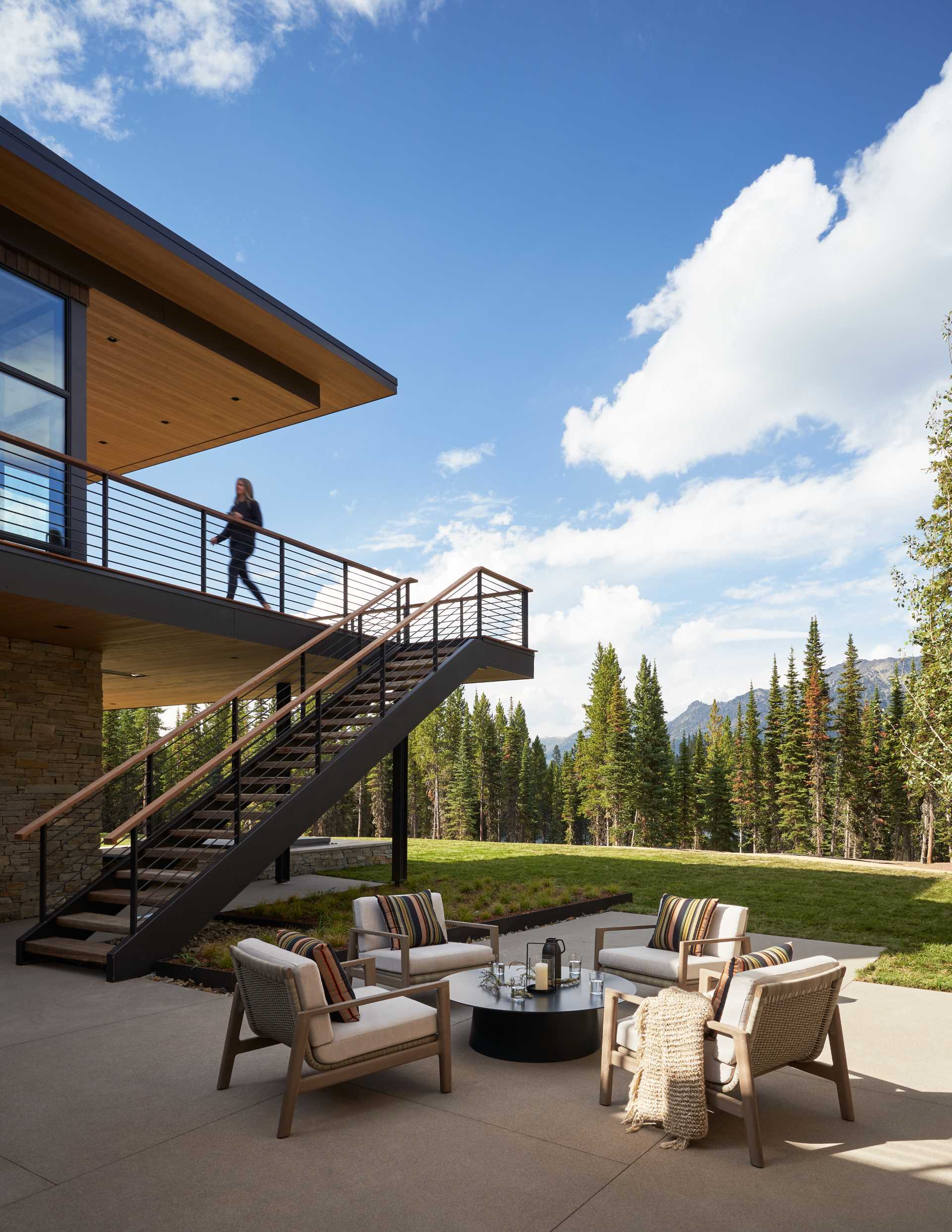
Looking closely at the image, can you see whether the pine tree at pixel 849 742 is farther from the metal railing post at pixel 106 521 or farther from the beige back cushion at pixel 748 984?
the beige back cushion at pixel 748 984

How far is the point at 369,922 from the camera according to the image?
709cm

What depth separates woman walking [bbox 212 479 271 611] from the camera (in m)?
12.0

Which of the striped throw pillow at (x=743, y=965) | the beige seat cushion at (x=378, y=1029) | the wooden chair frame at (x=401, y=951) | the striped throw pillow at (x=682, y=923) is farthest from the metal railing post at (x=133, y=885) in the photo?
the striped throw pillow at (x=743, y=965)

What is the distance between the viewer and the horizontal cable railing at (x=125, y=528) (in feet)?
32.0

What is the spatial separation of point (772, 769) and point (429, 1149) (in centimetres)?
5922

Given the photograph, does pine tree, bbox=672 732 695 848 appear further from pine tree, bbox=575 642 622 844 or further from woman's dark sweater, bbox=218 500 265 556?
woman's dark sweater, bbox=218 500 265 556

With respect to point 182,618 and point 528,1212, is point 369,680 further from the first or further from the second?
point 528,1212

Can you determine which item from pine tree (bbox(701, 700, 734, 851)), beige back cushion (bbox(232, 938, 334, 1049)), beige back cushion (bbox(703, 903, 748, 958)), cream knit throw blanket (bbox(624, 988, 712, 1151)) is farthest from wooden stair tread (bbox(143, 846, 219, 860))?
pine tree (bbox(701, 700, 734, 851))

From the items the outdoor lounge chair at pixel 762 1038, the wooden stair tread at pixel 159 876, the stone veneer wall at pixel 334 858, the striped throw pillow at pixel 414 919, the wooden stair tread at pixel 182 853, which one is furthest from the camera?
the stone veneer wall at pixel 334 858

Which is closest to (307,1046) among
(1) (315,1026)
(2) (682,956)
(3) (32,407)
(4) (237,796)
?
(1) (315,1026)

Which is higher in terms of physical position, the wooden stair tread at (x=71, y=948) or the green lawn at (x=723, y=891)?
the wooden stair tread at (x=71, y=948)

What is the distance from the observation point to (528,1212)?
3.56 metres

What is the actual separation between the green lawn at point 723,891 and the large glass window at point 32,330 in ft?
23.1

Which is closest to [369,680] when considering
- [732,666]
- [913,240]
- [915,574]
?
[915,574]
